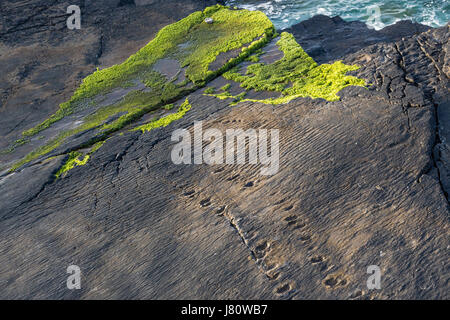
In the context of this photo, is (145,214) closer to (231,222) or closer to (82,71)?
(231,222)

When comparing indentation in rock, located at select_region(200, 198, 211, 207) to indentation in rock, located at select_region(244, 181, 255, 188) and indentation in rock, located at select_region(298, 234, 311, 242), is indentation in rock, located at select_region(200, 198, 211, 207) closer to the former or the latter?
indentation in rock, located at select_region(244, 181, 255, 188)

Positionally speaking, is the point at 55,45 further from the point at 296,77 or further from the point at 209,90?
the point at 296,77

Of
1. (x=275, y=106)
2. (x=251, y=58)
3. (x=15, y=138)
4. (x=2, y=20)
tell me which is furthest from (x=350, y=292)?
(x=2, y=20)

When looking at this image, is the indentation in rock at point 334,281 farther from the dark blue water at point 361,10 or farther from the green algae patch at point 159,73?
the dark blue water at point 361,10

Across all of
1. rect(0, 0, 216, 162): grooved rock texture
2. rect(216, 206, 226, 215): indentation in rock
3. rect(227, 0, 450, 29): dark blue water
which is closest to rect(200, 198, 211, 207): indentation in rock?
rect(216, 206, 226, 215): indentation in rock

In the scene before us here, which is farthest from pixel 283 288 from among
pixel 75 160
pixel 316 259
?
pixel 75 160

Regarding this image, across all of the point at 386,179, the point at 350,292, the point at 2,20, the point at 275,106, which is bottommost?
the point at 350,292
